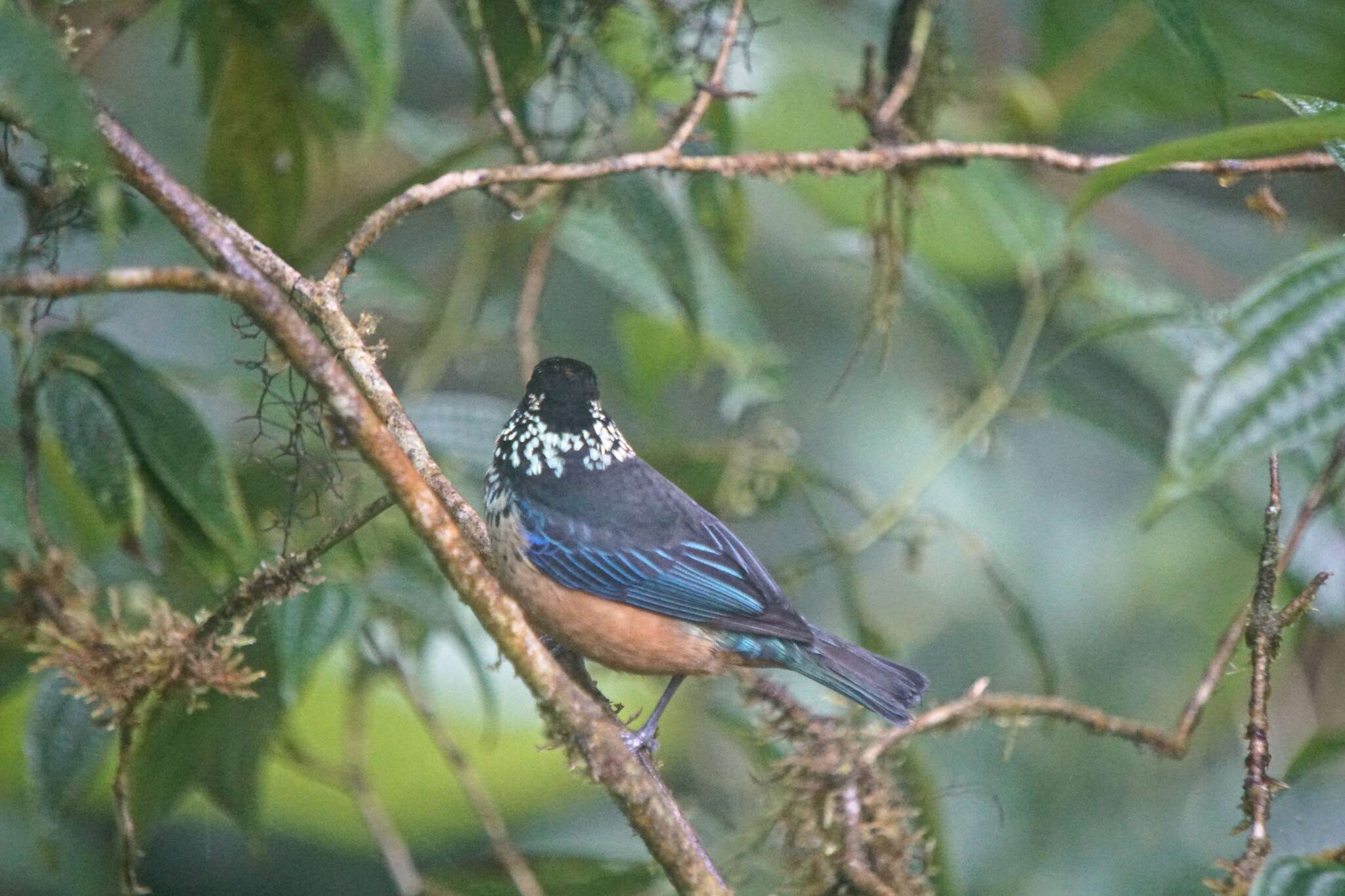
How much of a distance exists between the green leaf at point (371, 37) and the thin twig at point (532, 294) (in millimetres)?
1465

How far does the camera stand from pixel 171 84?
5293mm

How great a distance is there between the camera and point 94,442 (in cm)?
259

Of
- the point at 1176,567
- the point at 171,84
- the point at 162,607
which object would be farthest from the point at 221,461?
the point at 1176,567

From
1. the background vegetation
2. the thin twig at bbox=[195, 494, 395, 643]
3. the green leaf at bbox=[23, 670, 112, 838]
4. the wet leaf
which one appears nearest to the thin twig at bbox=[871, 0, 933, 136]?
the background vegetation

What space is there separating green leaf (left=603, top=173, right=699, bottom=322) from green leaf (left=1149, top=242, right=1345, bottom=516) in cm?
110

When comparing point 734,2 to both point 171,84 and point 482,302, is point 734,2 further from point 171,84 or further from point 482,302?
point 171,84

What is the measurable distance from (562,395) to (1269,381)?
5.11 ft

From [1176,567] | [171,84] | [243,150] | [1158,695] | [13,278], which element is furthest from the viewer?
[1176,567]

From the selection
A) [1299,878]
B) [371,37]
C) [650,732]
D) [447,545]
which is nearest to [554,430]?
[650,732]

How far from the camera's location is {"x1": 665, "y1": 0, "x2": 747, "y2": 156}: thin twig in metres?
2.81

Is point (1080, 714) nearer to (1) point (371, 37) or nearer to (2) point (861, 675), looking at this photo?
(2) point (861, 675)

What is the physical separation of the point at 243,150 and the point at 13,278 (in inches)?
60.7

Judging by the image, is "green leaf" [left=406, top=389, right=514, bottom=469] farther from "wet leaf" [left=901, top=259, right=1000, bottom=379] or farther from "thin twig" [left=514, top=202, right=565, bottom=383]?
"wet leaf" [left=901, top=259, right=1000, bottom=379]

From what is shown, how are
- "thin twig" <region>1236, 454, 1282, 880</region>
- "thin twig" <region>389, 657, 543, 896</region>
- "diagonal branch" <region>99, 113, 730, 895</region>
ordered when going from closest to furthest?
"diagonal branch" <region>99, 113, 730, 895</region> → "thin twig" <region>1236, 454, 1282, 880</region> → "thin twig" <region>389, 657, 543, 896</region>
